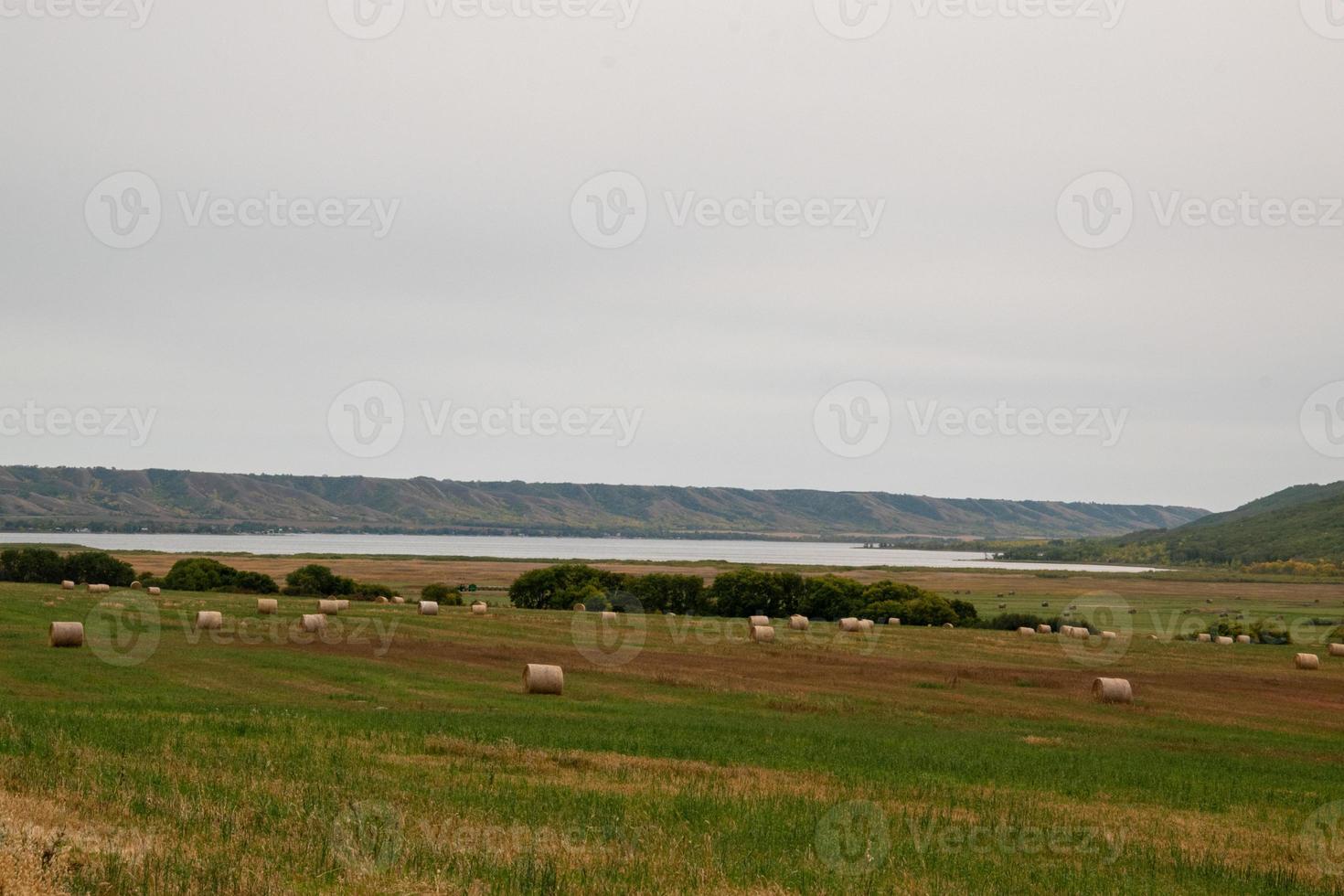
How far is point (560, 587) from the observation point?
9325 centimetres

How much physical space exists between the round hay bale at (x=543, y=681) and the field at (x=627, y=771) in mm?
497

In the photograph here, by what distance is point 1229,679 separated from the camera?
168 feet

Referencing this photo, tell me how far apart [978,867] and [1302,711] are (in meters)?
31.4

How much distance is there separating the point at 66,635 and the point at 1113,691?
33.7 metres

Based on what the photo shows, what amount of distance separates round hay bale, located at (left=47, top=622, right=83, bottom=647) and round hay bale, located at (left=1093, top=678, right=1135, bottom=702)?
3303cm

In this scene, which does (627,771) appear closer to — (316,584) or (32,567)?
(316,584)

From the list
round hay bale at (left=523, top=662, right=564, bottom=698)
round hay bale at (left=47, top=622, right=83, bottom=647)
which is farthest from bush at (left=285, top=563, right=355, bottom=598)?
round hay bale at (left=523, top=662, right=564, bottom=698)

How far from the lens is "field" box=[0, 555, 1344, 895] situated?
534 inches

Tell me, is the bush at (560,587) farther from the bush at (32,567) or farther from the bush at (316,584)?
the bush at (32,567)

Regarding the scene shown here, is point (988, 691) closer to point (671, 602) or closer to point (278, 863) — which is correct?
point (278, 863)

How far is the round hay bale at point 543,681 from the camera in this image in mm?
36375

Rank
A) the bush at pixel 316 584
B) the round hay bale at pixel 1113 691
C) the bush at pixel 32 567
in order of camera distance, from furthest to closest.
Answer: the bush at pixel 316 584 < the bush at pixel 32 567 < the round hay bale at pixel 1113 691

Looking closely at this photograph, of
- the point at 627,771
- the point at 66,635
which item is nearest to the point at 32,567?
the point at 66,635

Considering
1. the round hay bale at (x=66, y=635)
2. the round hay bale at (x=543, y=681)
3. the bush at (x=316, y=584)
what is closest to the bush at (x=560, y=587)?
the bush at (x=316, y=584)
